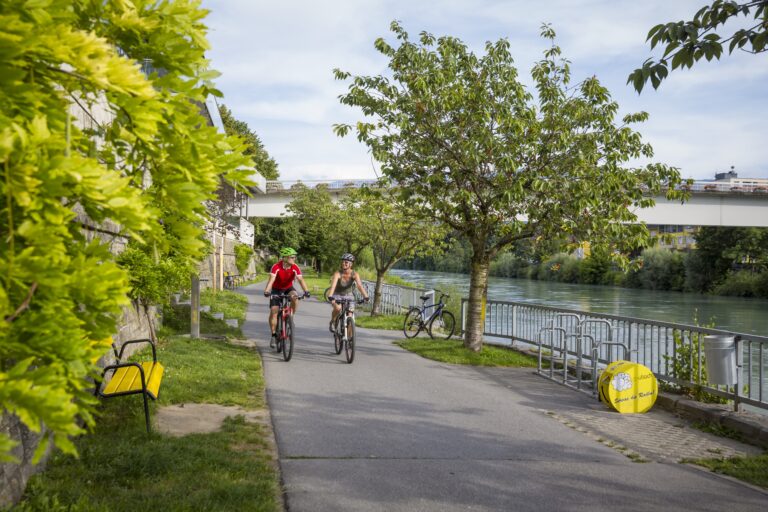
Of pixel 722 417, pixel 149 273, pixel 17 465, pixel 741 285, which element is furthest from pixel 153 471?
pixel 741 285

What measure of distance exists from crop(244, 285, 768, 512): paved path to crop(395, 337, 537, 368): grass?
Result: 66.6 inches

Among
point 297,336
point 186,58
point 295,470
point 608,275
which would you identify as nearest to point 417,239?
point 297,336

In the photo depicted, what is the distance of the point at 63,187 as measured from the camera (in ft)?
6.39

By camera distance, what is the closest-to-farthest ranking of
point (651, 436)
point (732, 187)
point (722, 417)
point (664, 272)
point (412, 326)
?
1. point (651, 436)
2. point (722, 417)
3. point (412, 326)
4. point (732, 187)
5. point (664, 272)

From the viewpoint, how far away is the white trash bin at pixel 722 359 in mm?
7836

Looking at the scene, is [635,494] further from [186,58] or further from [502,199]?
[502,199]

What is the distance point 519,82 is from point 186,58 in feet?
34.3

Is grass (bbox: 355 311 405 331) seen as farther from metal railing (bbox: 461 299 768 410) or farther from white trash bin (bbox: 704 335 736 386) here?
white trash bin (bbox: 704 335 736 386)

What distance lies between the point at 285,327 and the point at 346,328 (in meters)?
0.94

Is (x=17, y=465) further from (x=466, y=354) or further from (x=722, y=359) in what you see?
(x=466, y=354)

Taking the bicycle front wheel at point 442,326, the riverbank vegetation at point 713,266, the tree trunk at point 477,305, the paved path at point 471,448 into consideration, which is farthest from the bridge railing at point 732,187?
the paved path at point 471,448

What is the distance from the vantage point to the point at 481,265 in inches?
520

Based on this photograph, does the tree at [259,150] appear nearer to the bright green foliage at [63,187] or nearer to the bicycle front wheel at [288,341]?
the bicycle front wheel at [288,341]

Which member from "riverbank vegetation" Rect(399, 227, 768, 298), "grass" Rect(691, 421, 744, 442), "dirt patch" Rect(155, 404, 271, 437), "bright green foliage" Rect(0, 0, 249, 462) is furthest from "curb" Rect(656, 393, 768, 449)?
"riverbank vegetation" Rect(399, 227, 768, 298)
